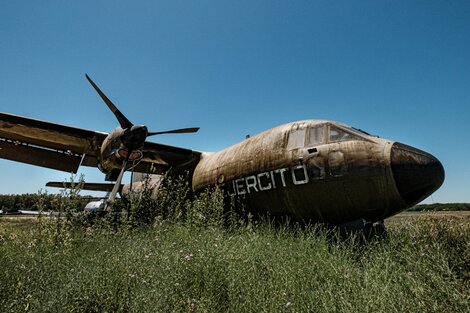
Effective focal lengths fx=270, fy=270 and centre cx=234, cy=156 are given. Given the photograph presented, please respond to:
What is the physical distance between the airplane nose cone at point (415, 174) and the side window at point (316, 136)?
164 centimetres

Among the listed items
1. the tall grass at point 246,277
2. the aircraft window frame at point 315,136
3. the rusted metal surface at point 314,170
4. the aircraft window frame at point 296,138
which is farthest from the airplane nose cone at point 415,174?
the aircraft window frame at point 296,138

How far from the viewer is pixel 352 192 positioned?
19.1 ft

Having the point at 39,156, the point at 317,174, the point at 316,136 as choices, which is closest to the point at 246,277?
the point at 317,174

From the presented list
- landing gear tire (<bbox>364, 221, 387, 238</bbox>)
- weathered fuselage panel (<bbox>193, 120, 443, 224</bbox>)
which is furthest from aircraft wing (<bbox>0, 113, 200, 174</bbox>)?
landing gear tire (<bbox>364, 221, 387, 238</bbox>)

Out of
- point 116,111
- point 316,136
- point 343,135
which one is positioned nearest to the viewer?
point 343,135

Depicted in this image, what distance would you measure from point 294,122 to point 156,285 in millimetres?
5790

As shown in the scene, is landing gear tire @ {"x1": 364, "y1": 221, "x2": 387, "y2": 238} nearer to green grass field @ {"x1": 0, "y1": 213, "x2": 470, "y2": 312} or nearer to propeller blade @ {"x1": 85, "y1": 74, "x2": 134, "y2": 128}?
green grass field @ {"x1": 0, "y1": 213, "x2": 470, "y2": 312}

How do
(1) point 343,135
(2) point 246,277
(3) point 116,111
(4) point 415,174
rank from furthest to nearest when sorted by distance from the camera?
(3) point 116,111
(1) point 343,135
(4) point 415,174
(2) point 246,277

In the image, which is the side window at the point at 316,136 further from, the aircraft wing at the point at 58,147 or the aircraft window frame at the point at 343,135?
the aircraft wing at the point at 58,147

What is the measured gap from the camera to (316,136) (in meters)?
6.85

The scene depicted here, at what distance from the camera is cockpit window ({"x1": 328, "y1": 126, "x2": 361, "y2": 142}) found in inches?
249

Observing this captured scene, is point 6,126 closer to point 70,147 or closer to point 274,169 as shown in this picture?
Result: point 70,147

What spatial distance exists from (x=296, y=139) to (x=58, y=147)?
35.1 ft

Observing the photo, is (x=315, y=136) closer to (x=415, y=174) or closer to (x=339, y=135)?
(x=339, y=135)
